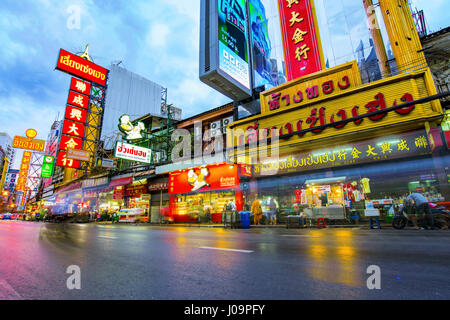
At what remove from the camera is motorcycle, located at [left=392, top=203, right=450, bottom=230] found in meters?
9.59

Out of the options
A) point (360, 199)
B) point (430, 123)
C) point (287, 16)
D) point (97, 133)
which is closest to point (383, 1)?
point (287, 16)

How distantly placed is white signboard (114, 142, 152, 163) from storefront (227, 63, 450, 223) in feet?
39.9

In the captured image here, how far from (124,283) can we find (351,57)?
1842 centimetres

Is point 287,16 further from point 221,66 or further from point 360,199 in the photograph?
point 360,199

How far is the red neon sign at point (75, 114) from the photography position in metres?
29.5

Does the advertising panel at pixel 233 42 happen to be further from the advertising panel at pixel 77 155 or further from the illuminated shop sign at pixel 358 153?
the advertising panel at pixel 77 155

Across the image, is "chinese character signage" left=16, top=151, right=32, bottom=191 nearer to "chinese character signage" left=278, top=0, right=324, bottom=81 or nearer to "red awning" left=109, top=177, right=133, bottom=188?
"red awning" left=109, top=177, right=133, bottom=188

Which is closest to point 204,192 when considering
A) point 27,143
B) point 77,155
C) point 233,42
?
point 233,42

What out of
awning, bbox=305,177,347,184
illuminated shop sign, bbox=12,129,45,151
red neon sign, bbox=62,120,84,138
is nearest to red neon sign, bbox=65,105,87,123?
red neon sign, bbox=62,120,84,138

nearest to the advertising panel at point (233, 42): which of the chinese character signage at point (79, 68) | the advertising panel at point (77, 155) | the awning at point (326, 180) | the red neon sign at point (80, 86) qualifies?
the awning at point (326, 180)

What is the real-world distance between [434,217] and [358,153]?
4.93 meters

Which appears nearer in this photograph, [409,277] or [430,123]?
[409,277]

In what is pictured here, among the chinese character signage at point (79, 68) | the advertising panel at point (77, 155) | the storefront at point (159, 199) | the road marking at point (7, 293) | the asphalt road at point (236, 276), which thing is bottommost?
the road marking at point (7, 293)

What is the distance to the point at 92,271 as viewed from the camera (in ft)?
11.5
